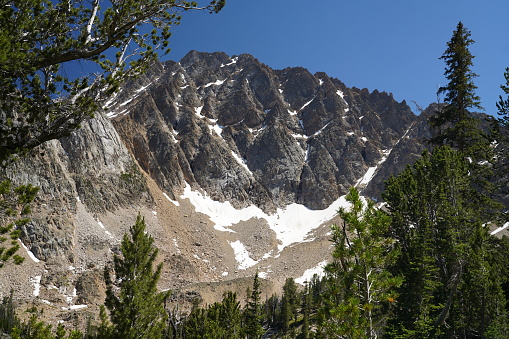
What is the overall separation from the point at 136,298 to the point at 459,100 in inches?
879

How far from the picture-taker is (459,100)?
22281 millimetres

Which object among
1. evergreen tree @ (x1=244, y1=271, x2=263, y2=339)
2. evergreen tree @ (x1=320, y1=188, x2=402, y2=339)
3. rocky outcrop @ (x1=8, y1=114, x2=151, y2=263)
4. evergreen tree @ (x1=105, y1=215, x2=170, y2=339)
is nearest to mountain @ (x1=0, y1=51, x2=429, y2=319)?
rocky outcrop @ (x1=8, y1=114, x2=151, y2=263)

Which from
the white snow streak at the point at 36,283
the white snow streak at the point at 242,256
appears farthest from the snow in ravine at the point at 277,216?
the white snow streak at the point at 36,283

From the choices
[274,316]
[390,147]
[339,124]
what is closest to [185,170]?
[274,316]

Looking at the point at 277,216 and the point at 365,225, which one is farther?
the point at 277,216

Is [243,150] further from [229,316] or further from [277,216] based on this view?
[229,316]

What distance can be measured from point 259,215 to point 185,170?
120 feet

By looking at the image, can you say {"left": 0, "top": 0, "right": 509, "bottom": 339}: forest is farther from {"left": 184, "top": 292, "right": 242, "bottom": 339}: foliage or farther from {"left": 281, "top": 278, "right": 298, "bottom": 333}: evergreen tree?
{"left": 281, "top": 278, "right": 298, "bottom": 333}: evergreen tree

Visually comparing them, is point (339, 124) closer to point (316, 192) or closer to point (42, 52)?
point (316, 192)

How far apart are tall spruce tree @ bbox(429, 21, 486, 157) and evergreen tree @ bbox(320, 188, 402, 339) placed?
51.3 feet

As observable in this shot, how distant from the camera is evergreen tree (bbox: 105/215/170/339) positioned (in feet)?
48.2

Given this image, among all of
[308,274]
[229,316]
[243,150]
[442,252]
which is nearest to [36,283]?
[229,316]

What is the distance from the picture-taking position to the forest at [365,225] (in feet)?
25.7

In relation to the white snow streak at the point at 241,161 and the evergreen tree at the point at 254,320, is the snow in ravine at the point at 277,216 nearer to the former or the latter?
the white snow streak at the point at 241,161
